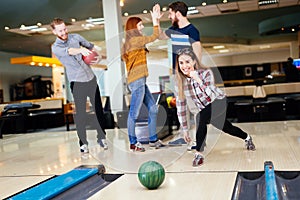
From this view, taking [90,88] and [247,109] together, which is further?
[247,109]

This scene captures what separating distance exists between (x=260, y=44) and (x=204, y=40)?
2.67 metres

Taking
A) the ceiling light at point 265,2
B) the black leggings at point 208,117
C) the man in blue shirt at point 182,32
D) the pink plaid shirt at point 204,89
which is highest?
the ceiling light at point 265,2

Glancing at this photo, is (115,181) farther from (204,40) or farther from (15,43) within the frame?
(204,40)

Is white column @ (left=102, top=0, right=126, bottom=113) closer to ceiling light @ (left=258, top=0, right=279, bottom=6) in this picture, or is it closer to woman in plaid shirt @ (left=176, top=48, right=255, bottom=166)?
ceiling light @ (left=258, top=0, right=279, bottom=6)

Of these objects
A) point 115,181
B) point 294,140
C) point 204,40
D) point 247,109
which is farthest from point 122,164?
point 204,40

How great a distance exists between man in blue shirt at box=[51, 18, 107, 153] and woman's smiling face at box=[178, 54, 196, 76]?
107 cm

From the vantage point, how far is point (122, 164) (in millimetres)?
3246

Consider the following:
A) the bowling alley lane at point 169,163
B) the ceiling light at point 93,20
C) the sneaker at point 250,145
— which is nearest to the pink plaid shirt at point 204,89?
the bowling alley lane at point 169,163

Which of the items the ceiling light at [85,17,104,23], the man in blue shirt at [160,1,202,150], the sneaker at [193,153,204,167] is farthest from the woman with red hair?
the ceiling light at [85,17,104,23]

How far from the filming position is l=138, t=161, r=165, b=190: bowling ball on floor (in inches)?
92.4

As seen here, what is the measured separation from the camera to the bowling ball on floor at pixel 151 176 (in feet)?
7.70

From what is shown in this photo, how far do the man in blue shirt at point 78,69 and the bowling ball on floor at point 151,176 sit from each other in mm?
1582

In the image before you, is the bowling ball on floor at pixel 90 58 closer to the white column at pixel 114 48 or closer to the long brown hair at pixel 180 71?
the long brown hair at pixel 180 71

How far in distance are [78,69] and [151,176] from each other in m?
1.71
